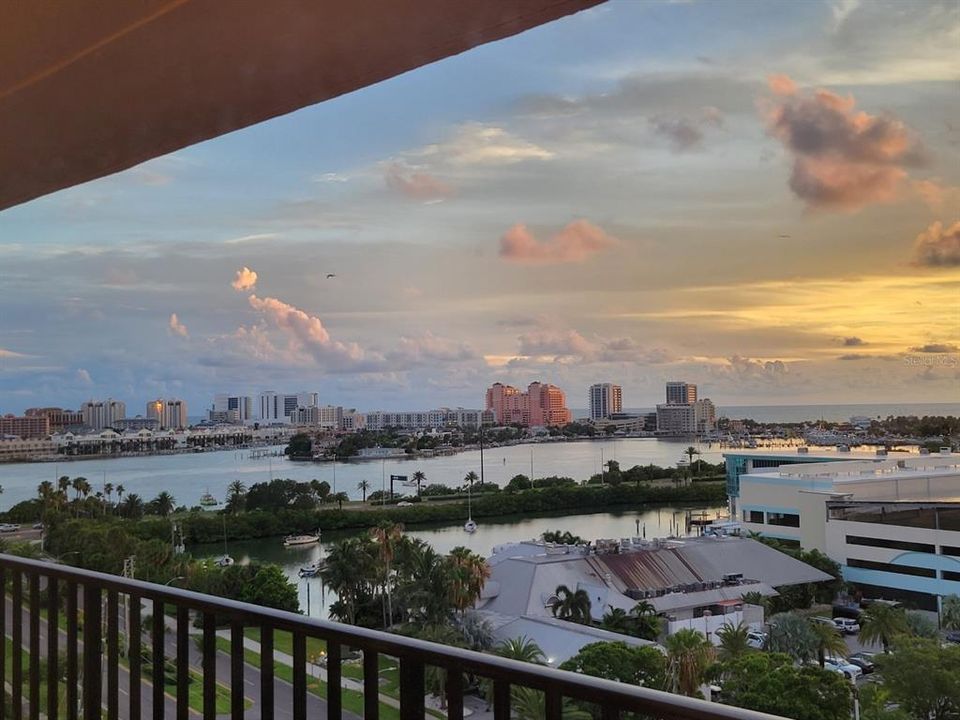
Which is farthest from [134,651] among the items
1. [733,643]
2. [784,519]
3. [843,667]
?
[784,519]

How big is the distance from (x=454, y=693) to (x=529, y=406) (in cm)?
2164

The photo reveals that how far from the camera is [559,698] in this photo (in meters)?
0.76

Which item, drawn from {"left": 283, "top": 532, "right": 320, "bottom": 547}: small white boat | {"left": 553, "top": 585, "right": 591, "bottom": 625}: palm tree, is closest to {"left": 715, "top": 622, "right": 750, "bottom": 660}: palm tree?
{"left": 553, "top": 585, "right": 591, "bottom": 625}: palm tree

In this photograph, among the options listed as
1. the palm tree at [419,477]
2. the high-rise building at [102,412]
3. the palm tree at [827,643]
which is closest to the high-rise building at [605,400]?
the palm tree at [419,477]

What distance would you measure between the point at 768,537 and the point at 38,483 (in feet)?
59.6

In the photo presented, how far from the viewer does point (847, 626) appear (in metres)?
16.6

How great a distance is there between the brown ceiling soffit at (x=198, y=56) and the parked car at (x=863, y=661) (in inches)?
537

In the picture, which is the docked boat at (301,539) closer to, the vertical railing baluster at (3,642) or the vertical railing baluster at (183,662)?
the vertical railing baluster at (3,642)

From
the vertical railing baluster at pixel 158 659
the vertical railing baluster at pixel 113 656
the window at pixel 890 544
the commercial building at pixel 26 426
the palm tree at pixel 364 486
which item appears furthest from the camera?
the palm tree at pixel 364 486

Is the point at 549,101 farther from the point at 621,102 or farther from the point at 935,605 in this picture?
the point at 935,605

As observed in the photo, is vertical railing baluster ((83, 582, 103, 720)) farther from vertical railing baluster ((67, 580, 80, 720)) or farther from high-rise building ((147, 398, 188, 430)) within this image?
high-rise building ((147, 398, 188, 430))

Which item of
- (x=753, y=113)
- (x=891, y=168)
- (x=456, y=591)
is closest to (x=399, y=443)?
(x=456, y=591)

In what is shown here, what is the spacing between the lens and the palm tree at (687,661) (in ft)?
35.1

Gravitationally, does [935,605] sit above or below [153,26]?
below
